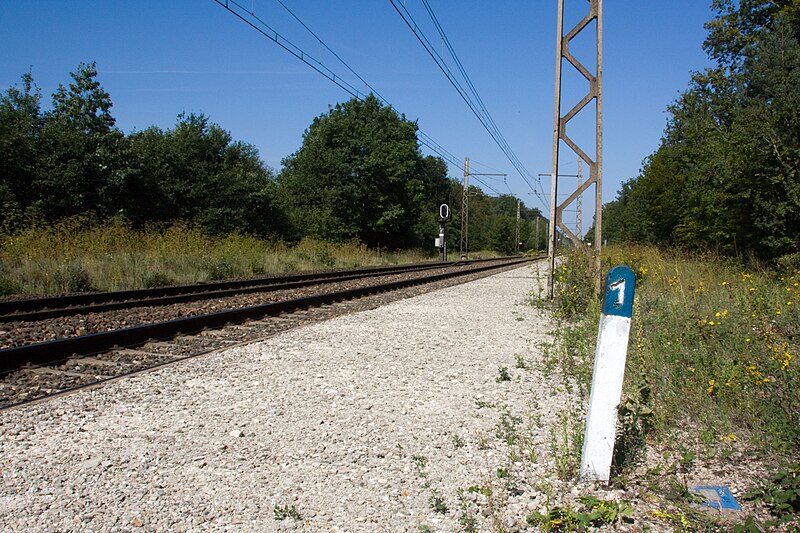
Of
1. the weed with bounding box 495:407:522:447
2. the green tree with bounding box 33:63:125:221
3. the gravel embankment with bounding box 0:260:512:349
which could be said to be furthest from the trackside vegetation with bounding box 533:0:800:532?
the green tree with bounding box 33:63:125:221

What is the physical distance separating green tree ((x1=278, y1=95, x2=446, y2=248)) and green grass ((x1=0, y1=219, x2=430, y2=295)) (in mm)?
16208

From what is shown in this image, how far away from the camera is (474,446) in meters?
3.97

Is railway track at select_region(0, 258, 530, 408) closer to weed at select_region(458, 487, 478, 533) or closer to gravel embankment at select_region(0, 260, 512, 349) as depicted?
gravel embankment at select_region(0, 260, 512, 349)

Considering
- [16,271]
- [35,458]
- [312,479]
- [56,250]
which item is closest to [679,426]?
[312,479]

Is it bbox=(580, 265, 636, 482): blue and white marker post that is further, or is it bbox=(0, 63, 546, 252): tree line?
bbox=(0, 63, 546, 252): tree line

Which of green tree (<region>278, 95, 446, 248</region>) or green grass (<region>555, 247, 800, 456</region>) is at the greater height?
green tree (<region>278, 95, 446, 248</region>)

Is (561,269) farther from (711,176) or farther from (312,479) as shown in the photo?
(711,176)

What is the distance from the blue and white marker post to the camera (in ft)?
10.8

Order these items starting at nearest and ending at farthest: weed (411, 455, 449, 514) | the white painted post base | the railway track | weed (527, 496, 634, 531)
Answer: weed (527, 496, 634, 531) → weed (411, 455, 449, 514) → the white painted post base → the railway track

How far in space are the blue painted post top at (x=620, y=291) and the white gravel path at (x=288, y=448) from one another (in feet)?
3.43

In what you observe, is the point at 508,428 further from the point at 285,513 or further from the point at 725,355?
the point at 725,355

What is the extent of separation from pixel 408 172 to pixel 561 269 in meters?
34.4

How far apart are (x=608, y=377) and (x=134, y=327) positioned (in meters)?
6.19

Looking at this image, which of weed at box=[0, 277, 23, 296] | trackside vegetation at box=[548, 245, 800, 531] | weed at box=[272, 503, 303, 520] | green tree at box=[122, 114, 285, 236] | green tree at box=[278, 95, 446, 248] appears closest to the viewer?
weed at box=[272, 503, 303, 520]
